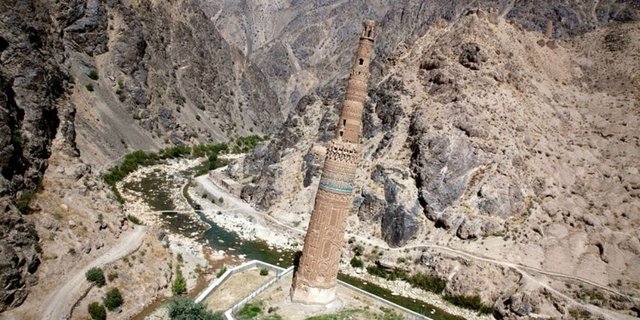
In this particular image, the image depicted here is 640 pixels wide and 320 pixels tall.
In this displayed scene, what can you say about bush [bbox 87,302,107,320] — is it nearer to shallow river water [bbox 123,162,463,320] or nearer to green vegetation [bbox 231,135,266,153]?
shallow river water [bbox 123,162,463,320]

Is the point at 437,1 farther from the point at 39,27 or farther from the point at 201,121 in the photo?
the point at 39,27

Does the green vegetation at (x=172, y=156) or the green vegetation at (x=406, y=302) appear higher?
the green vegetation at (x=172, y=156)

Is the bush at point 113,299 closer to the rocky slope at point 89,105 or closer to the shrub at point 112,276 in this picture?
the shrub at point 112,276

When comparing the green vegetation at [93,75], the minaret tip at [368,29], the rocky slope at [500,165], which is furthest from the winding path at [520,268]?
the green vegetation at [93,75]

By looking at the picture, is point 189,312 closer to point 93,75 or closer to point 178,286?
point 178,286

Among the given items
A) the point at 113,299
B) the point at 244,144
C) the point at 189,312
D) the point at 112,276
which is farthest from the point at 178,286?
the point at 244,144

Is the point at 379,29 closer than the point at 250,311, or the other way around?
the point at 250,311

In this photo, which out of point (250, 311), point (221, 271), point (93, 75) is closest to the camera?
point (250, 311)

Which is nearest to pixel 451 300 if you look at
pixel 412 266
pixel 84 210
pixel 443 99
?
pixel 412 266
